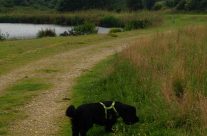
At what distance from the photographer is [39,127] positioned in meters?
10.7

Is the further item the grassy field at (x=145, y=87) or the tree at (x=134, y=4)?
the tree at (x=134, y=4)

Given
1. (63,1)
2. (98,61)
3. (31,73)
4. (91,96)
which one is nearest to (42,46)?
(98,61)

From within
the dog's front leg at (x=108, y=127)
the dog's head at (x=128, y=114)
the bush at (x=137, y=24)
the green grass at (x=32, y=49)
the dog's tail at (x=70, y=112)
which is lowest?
the bush at (x=137, y=24)

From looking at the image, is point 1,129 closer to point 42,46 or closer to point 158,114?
point 158,114

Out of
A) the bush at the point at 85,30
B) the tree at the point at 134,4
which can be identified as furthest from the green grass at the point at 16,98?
the tree at the point at 134,4

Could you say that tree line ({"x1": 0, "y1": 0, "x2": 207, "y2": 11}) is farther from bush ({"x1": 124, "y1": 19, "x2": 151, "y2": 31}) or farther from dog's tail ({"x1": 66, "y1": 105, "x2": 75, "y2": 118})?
dog's tail ({"x1": 66, "y1": 105, "x2": 75, "y2": 118})

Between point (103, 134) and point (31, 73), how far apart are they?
356 inches

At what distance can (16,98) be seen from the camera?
13.5 meters

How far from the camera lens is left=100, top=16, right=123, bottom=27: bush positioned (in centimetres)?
4979

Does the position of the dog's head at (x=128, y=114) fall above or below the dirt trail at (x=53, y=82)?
above

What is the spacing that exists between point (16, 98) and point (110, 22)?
38.0 m

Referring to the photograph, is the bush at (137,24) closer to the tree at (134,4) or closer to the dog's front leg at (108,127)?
the dog's front leg at (108,127)

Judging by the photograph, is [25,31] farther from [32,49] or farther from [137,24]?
[32,49]

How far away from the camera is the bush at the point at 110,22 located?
49787 millimetres
